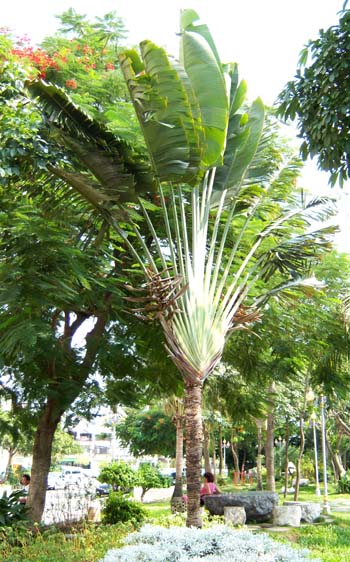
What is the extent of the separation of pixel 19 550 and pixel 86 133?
560 centimetres

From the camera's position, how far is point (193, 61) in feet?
23.8

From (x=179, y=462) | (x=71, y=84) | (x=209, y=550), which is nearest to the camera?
(x=209, y=550)

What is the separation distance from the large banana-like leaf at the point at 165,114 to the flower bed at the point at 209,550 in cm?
437

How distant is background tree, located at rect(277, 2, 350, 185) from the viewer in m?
5.79

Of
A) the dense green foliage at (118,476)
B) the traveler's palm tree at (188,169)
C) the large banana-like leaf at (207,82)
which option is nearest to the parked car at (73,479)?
the dense green foliage at (118,476)

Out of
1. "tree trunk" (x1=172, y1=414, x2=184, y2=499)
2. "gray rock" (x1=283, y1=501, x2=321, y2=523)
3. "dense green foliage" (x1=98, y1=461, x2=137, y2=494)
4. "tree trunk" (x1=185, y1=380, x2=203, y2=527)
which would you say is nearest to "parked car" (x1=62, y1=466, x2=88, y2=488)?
"dense green foliage" (x1=98, y1=461, x2=137, y2=494)

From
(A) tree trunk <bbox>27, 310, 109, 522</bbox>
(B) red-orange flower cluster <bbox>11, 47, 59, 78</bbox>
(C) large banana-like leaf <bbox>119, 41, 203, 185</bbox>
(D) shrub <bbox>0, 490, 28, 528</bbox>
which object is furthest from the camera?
(A) tree trunk <bbox>27, 310, 109, 522</bbox>

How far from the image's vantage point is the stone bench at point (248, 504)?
47.2 ft

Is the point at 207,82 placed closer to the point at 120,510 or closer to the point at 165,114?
the point at 165,114

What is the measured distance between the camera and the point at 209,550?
5680 millimetres

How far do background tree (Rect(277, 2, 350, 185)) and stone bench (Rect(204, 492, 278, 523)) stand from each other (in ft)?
34.0

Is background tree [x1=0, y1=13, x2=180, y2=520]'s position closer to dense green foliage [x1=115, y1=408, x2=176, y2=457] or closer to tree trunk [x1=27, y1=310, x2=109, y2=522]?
tree trunk [x1=27, y1=310, x2=109, y2=522]

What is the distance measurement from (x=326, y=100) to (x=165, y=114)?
207 centimetres

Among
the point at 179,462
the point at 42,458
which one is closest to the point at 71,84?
the point at 42,458
